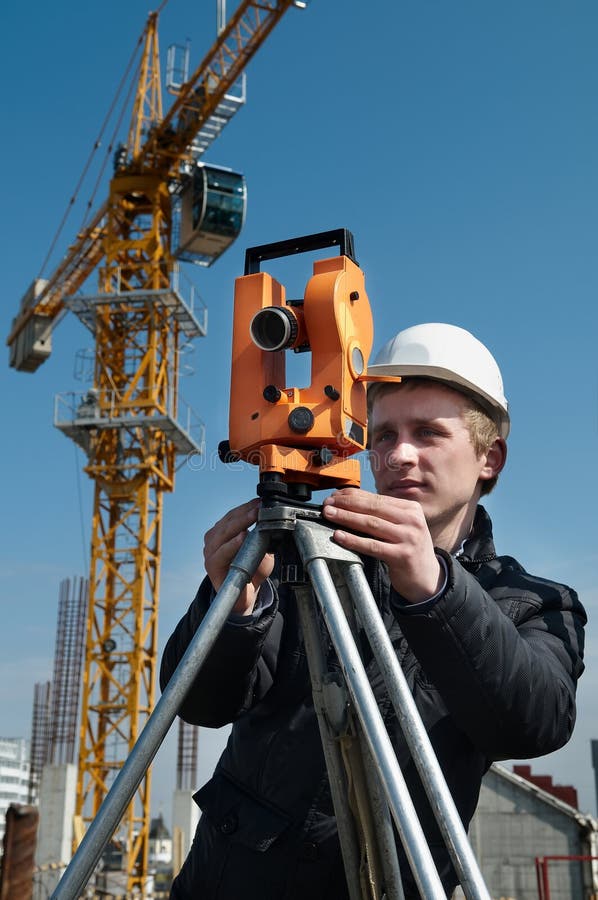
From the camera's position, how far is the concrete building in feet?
76.9

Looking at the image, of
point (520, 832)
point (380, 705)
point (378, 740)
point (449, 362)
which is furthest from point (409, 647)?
point (520, 832)

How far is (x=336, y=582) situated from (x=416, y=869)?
610 millimetres

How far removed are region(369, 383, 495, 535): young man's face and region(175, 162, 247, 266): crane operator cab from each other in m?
26.6

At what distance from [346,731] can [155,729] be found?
40 centimetres

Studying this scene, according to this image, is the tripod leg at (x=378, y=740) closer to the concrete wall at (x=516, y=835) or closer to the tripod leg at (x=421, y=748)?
the tripod leg at (x=421, y=748)

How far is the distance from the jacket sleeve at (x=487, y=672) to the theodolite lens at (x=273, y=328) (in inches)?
22.1

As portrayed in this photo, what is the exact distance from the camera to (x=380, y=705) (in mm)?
2000

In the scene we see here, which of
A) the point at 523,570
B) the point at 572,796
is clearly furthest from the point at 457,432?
the point at 572,796

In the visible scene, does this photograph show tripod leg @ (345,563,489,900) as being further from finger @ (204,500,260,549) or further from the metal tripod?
finger @ (204,500,260,549)

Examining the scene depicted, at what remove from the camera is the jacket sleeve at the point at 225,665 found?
2037mm

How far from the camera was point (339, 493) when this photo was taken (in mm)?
1799

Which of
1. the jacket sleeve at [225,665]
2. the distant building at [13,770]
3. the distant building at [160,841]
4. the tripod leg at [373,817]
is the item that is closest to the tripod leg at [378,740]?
the tripod leg at [373,817]

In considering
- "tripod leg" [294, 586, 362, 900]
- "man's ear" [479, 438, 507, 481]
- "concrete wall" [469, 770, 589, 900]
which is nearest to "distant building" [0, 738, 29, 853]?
"concrete wall" [469, 770, 589, 900]

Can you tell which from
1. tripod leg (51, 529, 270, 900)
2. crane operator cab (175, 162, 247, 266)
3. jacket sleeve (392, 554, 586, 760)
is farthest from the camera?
crane operator cab (175, 162, 247, 266)
